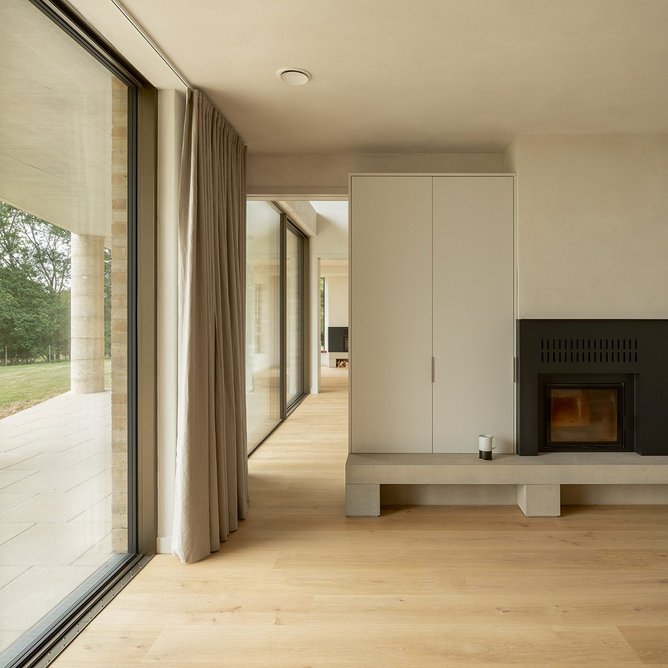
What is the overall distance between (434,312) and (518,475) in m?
1.15

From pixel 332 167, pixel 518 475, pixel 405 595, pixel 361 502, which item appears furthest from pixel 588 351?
pixel 332 167

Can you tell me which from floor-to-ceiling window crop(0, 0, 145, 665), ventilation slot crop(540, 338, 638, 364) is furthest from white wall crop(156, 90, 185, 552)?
ventilation slot crop(540, 338, 638, 364)

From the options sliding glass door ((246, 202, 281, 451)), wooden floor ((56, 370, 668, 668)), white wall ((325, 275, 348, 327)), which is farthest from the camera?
white wall ((325, 275, 348, 327))

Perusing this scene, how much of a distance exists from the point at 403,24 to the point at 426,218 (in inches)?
57.1

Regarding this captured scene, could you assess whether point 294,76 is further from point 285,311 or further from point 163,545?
point 285,311

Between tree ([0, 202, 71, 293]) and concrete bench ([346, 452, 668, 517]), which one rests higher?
tree ([0, 202, 71, 293])

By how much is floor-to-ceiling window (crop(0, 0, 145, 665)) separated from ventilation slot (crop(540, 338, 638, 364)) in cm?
252

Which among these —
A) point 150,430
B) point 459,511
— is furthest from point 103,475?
point 459,511

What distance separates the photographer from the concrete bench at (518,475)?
3.18 m

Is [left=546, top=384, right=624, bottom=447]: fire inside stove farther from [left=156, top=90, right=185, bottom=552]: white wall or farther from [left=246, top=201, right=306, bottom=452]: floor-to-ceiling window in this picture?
[left=246, top=201, right=306, bottom=452]: floor-to-ceiling window

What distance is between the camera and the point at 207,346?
2730 millimetres

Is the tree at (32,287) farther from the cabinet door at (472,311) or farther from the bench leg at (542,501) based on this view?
the bench leg at (542,501)

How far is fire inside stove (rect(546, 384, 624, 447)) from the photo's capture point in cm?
344

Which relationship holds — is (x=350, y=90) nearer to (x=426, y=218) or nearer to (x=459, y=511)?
(x=426, y=218)
